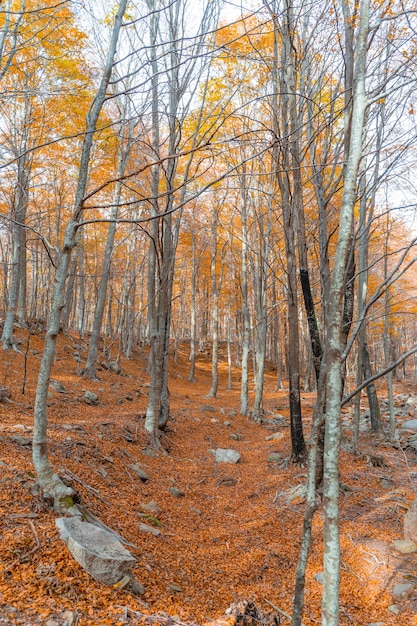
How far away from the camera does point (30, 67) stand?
8695 mm

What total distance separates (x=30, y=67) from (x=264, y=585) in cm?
1084

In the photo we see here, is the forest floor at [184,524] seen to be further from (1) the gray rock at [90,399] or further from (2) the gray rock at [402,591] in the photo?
(1) the gray rock at [90,399]

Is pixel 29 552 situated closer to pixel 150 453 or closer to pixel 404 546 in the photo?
pixel 404 546

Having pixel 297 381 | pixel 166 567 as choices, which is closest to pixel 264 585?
pixel 166 567

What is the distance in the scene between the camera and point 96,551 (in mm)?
2682

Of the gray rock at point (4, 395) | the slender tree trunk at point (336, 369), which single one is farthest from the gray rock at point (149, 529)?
the gray rock at point (4, 395)

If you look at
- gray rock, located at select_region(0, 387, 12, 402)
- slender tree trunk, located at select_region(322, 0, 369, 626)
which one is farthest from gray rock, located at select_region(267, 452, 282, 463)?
slender tree trunk, located at select_region(322, 0, 369, 626)

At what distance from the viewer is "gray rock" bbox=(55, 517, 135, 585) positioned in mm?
2590

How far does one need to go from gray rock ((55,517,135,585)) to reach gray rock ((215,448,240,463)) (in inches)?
172

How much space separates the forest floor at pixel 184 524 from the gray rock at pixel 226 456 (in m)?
0.15

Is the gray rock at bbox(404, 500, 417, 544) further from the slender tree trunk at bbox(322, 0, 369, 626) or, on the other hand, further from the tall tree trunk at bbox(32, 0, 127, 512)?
the tall tree trunk at bbox(32, 0, 127, 512)

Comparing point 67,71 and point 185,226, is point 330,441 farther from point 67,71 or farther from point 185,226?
point 185,226

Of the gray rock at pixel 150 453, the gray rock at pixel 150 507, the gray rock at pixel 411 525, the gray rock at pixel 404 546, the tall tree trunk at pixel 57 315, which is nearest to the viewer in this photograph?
the tall tree trunk at pixel 57 315

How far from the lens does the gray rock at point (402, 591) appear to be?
3084 mm
